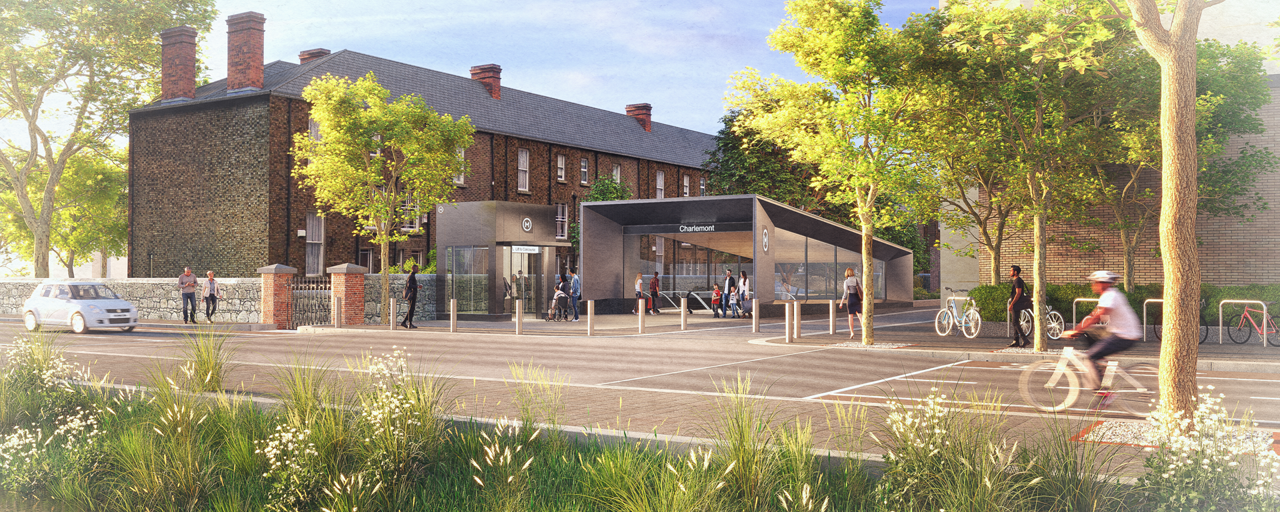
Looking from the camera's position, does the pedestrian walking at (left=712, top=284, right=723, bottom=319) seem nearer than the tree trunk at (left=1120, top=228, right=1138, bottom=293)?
No

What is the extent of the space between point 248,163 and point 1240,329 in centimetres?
3198

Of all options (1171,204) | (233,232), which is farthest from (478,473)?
(233,232)

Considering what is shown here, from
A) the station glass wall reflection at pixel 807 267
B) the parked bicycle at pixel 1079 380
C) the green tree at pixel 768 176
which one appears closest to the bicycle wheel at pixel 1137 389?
the parked bicycle at pixel 1079 380

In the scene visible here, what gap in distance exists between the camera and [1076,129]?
2064cm

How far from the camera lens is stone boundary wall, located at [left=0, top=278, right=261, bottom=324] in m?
29.4

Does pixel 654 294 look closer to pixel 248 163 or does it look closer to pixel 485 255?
pixel 485 255

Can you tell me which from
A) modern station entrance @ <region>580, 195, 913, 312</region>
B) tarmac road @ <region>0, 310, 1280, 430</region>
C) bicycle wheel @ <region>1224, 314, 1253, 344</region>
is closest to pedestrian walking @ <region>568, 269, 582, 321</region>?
modern station entrance @ <region>580, 195, 913, 312</region>

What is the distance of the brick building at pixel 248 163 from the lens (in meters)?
34.8

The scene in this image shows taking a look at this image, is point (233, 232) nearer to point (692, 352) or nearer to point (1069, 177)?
point (692, 352)

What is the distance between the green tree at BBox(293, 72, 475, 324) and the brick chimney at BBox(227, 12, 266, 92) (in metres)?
7.56

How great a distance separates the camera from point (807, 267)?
36.2 metres

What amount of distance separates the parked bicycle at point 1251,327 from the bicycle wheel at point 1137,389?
9.92 metres

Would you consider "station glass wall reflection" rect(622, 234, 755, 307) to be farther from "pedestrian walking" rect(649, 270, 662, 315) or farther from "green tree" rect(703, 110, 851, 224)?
"green tree" rect(703, 110, 851, 224)

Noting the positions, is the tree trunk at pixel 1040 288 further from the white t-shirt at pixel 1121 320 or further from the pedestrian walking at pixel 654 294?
the pedestrian walking at pixel 654 294
